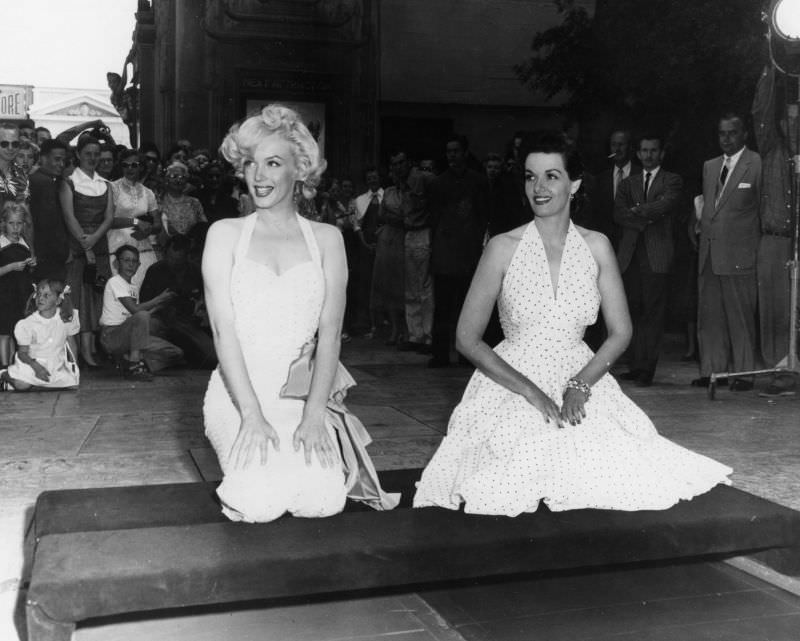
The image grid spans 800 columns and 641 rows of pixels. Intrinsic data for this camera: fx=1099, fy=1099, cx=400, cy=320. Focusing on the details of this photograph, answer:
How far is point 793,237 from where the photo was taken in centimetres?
820

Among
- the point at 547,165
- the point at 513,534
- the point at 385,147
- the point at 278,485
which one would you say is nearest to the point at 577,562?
the point at 513,534

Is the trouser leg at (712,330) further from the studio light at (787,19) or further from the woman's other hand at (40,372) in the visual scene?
the woman's other hand at (40,372)

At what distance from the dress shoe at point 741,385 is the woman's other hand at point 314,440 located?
577 cm

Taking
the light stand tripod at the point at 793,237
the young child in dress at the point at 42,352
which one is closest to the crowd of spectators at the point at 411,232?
the light stand tripod at the point at 793,237

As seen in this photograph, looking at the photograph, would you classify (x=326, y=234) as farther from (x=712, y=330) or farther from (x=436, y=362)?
(x=436, y=362)

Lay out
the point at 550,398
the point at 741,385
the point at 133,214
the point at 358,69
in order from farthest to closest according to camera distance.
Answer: the point at 358,69, the point at 133,214, the point at 741,385, the point at 550,398

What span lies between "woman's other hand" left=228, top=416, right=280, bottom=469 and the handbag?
0.22 meters

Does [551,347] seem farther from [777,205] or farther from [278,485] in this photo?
[777,205]

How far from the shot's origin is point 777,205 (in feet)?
27.5

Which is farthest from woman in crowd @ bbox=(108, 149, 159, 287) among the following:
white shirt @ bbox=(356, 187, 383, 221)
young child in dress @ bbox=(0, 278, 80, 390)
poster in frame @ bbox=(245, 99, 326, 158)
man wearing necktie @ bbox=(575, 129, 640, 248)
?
poster in frame @ bbox=(245, 99, 326, 158)

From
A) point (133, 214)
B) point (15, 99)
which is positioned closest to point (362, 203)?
point (133, 214)

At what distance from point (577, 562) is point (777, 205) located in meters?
5.61

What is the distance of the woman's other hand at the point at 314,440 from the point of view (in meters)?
3.60

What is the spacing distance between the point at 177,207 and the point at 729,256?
505 cm
